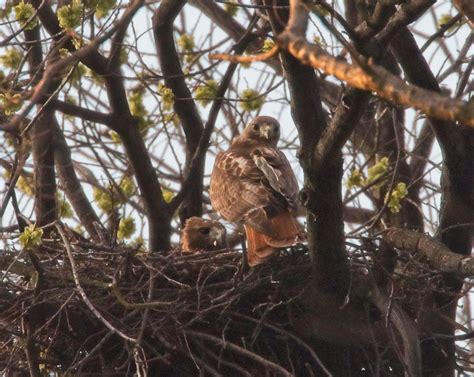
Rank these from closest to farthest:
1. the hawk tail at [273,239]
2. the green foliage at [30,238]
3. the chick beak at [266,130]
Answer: the green foliage at [30,238]
the hawk tail at [273,239]
the chick beak at [266,130]

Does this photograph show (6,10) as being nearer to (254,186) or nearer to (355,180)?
(254,186)

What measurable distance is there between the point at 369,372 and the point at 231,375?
33.8 inches

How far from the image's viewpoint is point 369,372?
20.5ft

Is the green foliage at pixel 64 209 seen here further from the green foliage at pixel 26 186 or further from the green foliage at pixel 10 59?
the green foliage at pixel 10 59

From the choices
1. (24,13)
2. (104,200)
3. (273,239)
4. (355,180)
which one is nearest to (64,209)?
(104,200)

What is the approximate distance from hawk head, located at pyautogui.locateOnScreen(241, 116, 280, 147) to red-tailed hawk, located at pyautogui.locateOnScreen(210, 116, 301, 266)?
47 centimetres

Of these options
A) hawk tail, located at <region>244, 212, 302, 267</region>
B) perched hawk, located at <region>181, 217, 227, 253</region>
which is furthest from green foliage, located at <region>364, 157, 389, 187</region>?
hawk tail, located at <region>244, 212, 302, 267</region>

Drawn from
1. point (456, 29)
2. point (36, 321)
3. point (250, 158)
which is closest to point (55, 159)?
point (250, 158)

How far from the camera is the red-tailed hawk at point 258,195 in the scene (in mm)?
6324

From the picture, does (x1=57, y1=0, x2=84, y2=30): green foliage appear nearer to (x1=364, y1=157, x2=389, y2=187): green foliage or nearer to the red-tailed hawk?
the red-tailed hawk

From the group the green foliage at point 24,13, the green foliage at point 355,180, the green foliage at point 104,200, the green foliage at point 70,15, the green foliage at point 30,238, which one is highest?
the green foliage at point 24,13

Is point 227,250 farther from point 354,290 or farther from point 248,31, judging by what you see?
point 248,31

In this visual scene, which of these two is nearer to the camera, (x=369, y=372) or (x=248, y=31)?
(x=369, y=372)

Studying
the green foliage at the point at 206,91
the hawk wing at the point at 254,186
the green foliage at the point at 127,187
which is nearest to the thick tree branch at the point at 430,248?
the hawk wing at the point at 254,186
